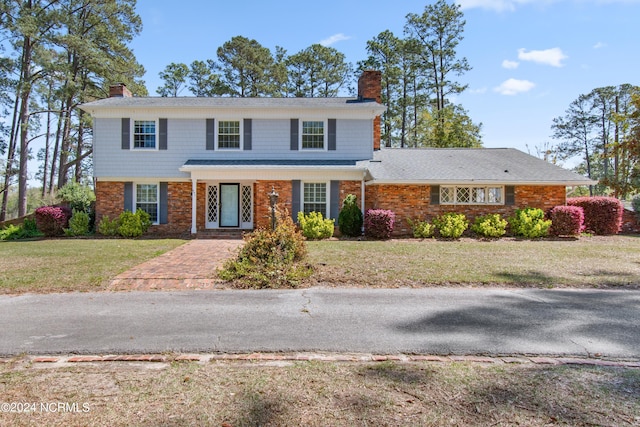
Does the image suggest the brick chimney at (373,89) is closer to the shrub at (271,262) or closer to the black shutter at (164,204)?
the black shutter at (164,204)

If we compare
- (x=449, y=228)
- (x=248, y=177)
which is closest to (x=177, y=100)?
(x=248, y=177)

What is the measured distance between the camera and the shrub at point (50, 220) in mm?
15469

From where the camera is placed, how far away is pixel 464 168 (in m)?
16.3

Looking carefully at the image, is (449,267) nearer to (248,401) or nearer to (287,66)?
(248,401)

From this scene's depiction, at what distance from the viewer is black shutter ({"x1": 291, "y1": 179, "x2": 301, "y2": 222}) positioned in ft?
50.9

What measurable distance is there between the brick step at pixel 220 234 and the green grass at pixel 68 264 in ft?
6.43

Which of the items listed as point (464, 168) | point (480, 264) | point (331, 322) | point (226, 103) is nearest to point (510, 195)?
point (464, 168)

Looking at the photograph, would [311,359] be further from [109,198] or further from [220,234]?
[109,198]

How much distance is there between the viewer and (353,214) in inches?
582

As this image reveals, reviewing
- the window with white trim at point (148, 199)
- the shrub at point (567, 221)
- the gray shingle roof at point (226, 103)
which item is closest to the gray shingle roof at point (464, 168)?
the shrub at point (567, 221)

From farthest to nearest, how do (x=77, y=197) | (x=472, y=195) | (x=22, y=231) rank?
(x=77, y=197) < (x=22, y=231) < (x=472, y=195)

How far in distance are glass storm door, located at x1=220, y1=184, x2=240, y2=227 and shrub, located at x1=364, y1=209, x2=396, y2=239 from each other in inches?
242

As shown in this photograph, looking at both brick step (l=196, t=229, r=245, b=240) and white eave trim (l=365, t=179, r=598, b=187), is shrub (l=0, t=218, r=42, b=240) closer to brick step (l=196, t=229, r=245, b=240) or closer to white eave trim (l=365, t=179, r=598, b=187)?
brick step (l=196, t=229, r=245, b=240)

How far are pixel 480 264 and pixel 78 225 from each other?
15.3 metres
